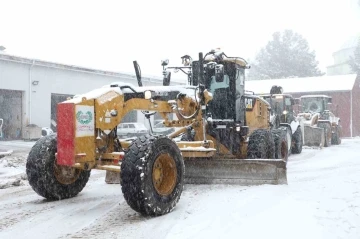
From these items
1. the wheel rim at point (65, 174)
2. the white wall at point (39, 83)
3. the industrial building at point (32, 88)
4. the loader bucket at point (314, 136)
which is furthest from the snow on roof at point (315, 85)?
the wheel rim at point (65, 174)

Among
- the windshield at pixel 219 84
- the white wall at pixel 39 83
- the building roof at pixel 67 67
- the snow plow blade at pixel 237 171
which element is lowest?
the snow plow blade at pixel 237 171

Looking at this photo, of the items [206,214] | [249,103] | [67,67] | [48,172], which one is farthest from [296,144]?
[67,67]

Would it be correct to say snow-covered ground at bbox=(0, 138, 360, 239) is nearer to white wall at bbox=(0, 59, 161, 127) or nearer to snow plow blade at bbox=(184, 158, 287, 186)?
snow plow blade at bbox=(184, 158, 287, 186)

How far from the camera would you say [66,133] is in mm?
5832

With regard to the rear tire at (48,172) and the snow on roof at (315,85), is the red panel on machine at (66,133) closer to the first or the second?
the rear tire at (48,172)

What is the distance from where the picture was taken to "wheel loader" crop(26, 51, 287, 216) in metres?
5.76

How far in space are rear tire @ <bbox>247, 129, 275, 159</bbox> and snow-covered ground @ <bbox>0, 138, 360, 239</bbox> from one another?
3.52 ft

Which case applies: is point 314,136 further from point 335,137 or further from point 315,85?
point 315,85

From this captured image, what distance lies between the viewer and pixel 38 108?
1021 inches

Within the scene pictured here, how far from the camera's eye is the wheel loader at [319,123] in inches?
→ 753

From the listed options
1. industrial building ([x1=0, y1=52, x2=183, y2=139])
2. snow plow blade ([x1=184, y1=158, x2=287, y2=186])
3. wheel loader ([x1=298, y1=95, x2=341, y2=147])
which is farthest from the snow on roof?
snow plow blade ([x1=184, y1=158, x2=287, y2=186])

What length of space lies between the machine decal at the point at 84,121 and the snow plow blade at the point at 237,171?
278cm

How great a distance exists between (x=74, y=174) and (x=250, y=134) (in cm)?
450

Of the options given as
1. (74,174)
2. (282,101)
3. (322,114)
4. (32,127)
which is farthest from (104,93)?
(32,127)
